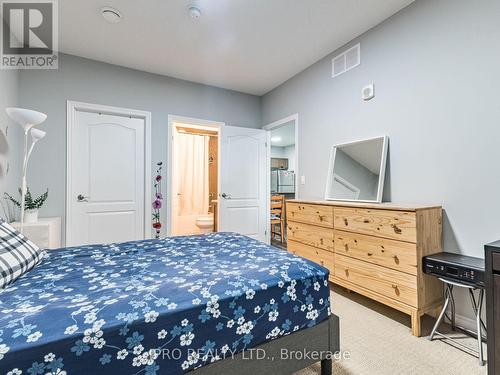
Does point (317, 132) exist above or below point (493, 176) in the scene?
above

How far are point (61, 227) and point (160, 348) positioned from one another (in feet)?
9.11

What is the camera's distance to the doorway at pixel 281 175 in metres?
4.23

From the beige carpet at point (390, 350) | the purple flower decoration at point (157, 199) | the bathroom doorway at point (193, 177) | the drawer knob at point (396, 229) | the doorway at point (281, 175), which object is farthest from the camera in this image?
the bathroom doorway at point (193, 177)

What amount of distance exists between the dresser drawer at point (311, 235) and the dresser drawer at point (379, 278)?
172 mm

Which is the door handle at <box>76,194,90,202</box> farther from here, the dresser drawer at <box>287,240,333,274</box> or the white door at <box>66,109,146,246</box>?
the dresser drawer at <box>287,240,333,274</box>

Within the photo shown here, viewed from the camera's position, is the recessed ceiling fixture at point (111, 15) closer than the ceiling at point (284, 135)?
Yes

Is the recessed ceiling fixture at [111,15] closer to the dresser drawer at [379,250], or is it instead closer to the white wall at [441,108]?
the white wall at [441,108]

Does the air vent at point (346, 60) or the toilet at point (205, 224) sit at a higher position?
the air vent at point (346, 60)

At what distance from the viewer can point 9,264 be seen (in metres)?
1.18

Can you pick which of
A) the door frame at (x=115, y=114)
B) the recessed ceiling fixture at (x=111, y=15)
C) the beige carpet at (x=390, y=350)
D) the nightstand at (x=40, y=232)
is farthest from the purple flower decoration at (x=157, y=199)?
the beige carpet at (x=390, y=350)

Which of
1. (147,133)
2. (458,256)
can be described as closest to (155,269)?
(458,256)

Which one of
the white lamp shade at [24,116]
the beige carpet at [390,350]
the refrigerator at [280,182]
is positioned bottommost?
the beige carpet at [390,350]

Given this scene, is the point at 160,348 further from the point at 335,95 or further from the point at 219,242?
the point at 335,95

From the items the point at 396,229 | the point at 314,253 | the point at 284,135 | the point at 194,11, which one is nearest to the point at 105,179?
the point at 194,11
